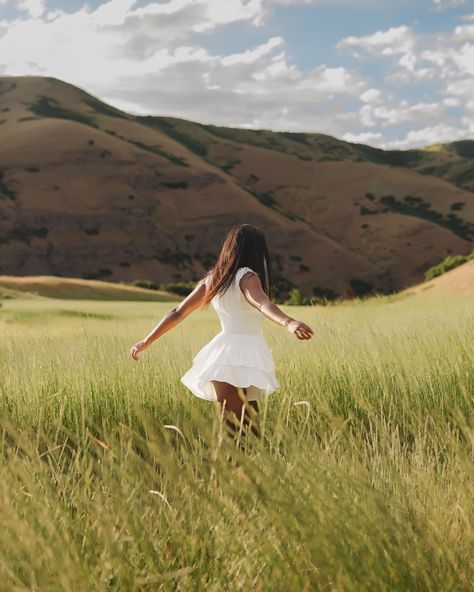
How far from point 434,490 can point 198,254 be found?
79.1 meters

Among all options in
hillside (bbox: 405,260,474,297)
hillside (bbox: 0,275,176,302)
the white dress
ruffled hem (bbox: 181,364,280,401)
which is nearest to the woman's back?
the white dress

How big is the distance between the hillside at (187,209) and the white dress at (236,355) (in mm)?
63821

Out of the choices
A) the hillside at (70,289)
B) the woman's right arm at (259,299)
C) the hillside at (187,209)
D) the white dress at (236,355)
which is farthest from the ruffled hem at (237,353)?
the hillside at (187,209)

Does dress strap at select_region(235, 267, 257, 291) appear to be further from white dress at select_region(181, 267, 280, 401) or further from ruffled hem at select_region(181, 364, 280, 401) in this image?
ruffled hem at select_region(181, 364, 280, 401)

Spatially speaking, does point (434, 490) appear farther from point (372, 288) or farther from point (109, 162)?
point (109, 162)

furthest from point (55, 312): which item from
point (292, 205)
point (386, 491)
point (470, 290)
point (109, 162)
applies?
point (292, 205)

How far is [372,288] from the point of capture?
3130 inches

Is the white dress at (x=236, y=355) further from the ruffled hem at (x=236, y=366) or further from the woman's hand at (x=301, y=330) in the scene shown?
the woman's hand at (x=301, y=330)

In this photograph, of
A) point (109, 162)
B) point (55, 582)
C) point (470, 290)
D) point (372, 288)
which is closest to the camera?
point (55, 582)

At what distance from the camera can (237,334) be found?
4.51 metres

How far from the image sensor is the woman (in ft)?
14.3

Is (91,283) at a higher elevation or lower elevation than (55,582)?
lower

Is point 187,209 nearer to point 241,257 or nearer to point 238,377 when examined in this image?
point 241,257

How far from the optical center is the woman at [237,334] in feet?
14.3
